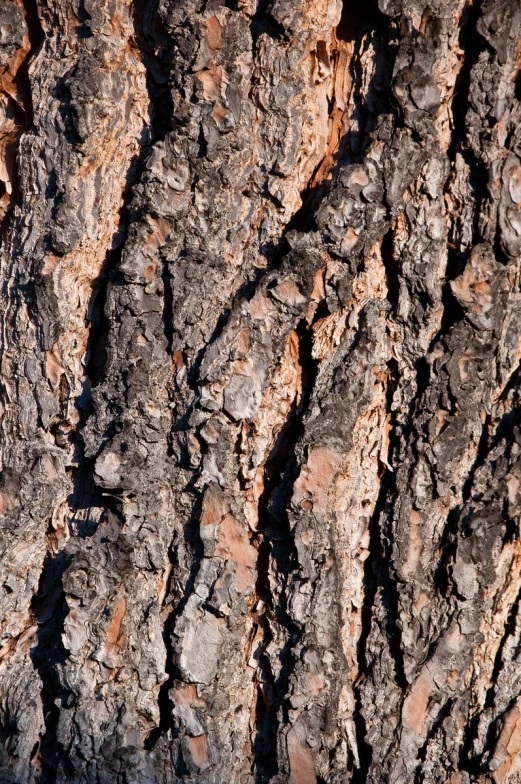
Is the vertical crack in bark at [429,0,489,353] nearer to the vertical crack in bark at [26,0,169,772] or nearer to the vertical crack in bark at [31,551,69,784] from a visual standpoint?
the vertical crack in bark at [26,0,169,772]

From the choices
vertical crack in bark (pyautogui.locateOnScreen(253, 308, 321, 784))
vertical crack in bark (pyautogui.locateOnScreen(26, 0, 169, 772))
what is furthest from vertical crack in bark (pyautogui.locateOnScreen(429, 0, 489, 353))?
vertical crack in bark (pyautogui.locateOnScreen(26, 0, 169, 772))

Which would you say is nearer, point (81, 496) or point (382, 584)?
point (382, 584)

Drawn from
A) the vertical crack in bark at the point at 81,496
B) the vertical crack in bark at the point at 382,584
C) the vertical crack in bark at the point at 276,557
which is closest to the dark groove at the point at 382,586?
the vertical crack in bark at the point at 382,584

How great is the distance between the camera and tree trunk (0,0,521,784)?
153 centimetres

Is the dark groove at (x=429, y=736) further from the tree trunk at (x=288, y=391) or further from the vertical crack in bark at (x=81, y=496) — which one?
the vertical crack in bark at (x=81, y=496)

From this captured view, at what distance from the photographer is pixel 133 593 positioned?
1.64 meters

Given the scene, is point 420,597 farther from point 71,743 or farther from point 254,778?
point 71,743

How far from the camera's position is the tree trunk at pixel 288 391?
1.53 meters

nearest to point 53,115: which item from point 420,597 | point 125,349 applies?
point 125,349

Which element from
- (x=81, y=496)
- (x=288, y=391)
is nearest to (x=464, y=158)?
(x=288, y=391)

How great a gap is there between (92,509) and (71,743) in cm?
52

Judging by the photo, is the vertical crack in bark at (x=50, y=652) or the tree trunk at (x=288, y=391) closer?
the tree trunk at (x=288, y=391)

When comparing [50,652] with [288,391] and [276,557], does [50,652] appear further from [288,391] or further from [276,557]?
[288,391]

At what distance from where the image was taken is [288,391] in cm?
163
